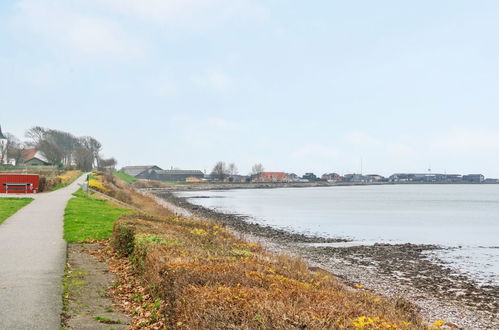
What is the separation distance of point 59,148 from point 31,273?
115478mm

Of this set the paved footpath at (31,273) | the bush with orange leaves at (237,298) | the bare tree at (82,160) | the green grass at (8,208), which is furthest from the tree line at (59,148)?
the bush with orange leaves at (237,298)

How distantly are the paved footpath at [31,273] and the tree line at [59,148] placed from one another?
8640 cm

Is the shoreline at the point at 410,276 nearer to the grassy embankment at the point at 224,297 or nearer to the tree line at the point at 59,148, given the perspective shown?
the grassy embankment at the point at 224,297

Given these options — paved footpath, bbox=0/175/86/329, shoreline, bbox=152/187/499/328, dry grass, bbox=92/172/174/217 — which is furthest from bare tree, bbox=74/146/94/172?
paved footpath, bbox=0/175/86/329

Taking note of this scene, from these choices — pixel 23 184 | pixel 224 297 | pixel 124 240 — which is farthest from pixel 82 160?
pixel 224 297

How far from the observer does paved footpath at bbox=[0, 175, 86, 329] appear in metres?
8.34

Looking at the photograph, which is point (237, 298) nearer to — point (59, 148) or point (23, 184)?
point (23, 184)

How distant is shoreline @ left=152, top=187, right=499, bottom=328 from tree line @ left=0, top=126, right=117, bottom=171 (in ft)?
267

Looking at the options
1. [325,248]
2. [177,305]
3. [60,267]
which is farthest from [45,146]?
[177,305]

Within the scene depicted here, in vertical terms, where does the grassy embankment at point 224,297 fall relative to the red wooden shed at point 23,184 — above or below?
below

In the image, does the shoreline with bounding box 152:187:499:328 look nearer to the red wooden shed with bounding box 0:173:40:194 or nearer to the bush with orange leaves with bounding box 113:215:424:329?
the bush with orange leaves with bounding box 113:215:424:329

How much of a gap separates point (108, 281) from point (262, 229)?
98.2 ft

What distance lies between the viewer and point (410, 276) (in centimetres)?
2148

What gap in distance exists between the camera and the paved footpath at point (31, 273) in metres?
8.34
